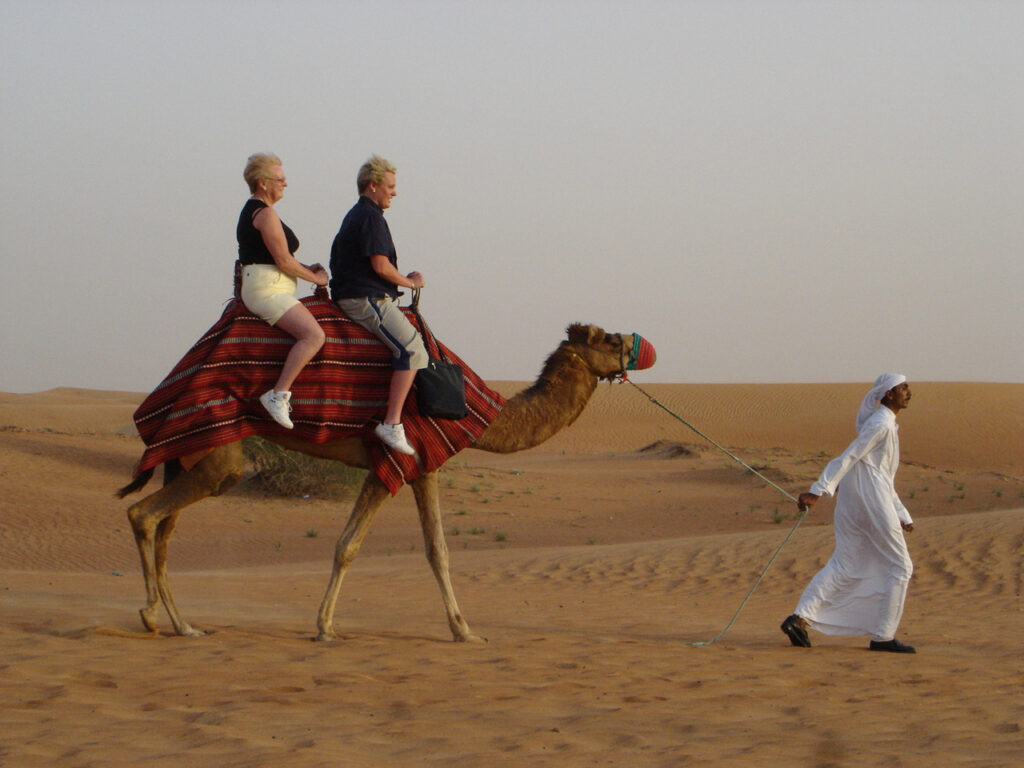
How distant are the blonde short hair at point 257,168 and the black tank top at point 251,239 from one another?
0.43ft

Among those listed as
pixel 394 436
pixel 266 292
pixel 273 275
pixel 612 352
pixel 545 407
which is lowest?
pixel 394 436

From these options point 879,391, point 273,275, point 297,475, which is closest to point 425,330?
point 273,275

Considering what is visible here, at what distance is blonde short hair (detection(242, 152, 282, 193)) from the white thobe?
4.41m

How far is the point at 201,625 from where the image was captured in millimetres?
8594

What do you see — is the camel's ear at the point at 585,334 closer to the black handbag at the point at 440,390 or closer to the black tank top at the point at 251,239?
the black handbag at the point at 440,390

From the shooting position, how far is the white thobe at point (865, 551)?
8055mm

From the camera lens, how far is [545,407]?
8.14m

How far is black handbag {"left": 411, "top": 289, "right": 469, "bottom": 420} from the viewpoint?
24.6 ft

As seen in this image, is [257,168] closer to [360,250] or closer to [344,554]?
[360,250]

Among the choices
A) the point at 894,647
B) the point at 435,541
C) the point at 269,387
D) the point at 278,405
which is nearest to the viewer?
the point at 278,405

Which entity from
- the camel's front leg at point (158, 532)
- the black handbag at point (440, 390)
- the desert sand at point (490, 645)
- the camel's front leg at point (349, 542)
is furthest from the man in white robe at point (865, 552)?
the camel's front leg at point (158, 532)

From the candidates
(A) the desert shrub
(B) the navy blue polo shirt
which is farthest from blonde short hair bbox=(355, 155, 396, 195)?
(A) the desert shrub

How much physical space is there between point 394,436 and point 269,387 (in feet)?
2.86

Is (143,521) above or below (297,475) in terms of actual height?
above
